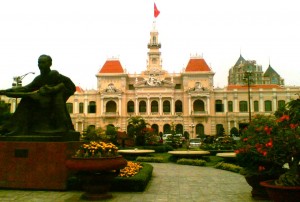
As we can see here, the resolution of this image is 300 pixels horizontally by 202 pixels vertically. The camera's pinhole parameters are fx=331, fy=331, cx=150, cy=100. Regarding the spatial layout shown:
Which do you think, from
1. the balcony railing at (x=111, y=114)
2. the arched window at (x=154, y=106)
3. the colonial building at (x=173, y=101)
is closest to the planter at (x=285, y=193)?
the colonial building at (x=173, y=101)

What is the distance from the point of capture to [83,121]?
57750mm

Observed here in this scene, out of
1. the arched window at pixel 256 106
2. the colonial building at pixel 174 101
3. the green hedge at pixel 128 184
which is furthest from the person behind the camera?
the arched window at pixel 256 106

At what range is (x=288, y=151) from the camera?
239 inches

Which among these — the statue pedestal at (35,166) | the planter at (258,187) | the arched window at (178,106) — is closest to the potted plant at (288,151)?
the planter at (258,187)

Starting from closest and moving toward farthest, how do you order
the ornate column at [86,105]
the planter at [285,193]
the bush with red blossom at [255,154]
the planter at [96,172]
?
the planter at [285,193], the planter at [96,172], the bush with red blossom at [255,154], the ornate column at [86,105]

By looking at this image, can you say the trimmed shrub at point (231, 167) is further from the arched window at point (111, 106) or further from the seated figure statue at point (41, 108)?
the arched window at point (111, 106)

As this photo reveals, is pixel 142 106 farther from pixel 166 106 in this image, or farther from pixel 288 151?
pixel 288 151

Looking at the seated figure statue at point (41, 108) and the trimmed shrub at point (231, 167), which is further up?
the seated figure statue at point (41, 108)

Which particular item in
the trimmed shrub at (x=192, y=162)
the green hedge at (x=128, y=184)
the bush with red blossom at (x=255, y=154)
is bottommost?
the trimmed shrub at (x=192, y=162)

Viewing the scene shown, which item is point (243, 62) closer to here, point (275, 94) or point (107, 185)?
point (275, 94)

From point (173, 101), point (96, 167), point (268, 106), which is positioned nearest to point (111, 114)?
point (173, 101)

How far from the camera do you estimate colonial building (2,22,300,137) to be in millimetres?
55688

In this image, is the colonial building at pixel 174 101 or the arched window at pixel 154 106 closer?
the colonial building at pixel 174 101

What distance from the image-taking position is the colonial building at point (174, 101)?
5569 centimetres
